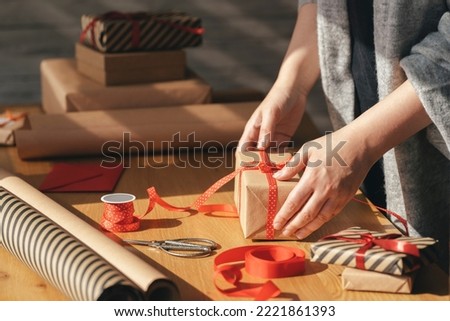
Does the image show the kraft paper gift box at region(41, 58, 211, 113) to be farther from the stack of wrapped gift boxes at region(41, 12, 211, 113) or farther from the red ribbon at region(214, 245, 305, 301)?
the red ribbon at region(214, 245, 305, 301)

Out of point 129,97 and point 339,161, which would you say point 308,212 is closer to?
point 339,161

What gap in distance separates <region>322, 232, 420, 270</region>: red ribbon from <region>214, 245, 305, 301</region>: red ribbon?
0.24ft

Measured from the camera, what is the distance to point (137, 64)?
79.6 inches

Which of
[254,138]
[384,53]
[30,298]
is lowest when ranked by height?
[30,298]

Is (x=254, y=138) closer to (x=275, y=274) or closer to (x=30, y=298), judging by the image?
(x=275, y=274)

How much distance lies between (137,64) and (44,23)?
1112mm

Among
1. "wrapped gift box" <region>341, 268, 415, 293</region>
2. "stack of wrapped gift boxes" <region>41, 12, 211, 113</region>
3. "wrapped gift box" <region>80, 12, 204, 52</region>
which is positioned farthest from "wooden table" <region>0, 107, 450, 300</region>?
"wrapped gift box" <region>80, 12, 204, 52</region>

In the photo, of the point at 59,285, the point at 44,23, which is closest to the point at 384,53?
the point at 59,285

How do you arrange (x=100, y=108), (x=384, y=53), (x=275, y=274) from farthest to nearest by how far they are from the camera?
(x=100, y=108) → (x=384, y=53) → (x=275, y=274)

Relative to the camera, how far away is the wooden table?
109cm

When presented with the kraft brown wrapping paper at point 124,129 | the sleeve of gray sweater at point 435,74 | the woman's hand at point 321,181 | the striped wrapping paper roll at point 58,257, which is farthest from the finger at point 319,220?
the kraft brown wrapping paper at point 124,129

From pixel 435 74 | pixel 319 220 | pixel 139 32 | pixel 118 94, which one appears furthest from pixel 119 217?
pixel 139 32
